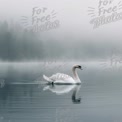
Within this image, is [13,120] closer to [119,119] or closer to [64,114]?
[64,114]

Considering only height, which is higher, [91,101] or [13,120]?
[91,101]

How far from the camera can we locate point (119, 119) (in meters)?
14.5

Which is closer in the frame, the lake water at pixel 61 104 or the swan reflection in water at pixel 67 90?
the lake water at pixel 61 104

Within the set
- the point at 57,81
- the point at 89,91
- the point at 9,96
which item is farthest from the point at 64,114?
the point at 57,81

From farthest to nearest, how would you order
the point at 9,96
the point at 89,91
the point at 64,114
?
the point at 89,91
the point at 9,96
the point at 64,114

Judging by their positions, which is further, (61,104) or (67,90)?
(67,90)

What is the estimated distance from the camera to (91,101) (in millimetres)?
18391

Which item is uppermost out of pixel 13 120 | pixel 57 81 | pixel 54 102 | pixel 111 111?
pixel 57 81

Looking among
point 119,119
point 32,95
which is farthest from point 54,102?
point 119,119

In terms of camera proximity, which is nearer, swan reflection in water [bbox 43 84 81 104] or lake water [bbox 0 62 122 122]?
lake water [bbox 0 62 122 122]

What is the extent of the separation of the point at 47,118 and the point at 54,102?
3.63 metres

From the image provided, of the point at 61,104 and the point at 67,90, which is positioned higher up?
the point at 67,90

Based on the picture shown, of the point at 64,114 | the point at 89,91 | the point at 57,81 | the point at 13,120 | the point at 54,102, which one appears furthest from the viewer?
the point at 57,81

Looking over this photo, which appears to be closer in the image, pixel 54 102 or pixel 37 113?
pixel 37 113
